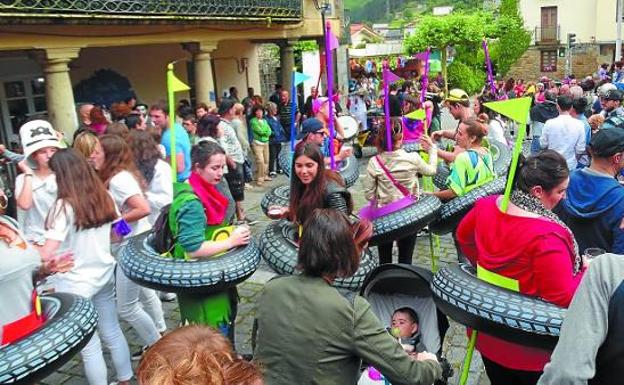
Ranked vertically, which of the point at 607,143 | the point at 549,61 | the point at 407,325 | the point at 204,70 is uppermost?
the point at 204,70

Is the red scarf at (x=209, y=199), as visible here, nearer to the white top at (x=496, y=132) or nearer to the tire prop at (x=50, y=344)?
the tire prop at (x=50, y=344)

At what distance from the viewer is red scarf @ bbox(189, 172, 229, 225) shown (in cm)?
359

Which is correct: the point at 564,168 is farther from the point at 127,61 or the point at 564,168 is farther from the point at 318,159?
the point at 127,61

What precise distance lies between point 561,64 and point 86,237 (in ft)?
152

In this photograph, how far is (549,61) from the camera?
44656 mm

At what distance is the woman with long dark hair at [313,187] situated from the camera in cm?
386

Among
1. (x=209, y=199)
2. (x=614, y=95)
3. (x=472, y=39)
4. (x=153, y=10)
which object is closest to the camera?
(x=209, y=199)

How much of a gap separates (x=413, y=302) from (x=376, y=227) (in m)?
0.94

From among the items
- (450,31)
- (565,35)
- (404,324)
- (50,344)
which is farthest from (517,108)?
(565,35)

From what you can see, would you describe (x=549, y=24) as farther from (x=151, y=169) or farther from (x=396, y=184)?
(x=151, y=169)

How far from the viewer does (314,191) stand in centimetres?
388

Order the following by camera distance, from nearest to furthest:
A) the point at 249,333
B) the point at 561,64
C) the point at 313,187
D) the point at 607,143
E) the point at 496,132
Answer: the point at 607,143, the point at 313,187, the point at 249,333, the point at 496,132, the point at 561,64

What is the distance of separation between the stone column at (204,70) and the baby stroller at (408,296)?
926 centimetres

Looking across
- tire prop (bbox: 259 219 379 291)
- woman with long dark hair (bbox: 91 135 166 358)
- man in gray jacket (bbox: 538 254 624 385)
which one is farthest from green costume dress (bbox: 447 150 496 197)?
man in gray jacket (bbox: 538 254 624 385)
